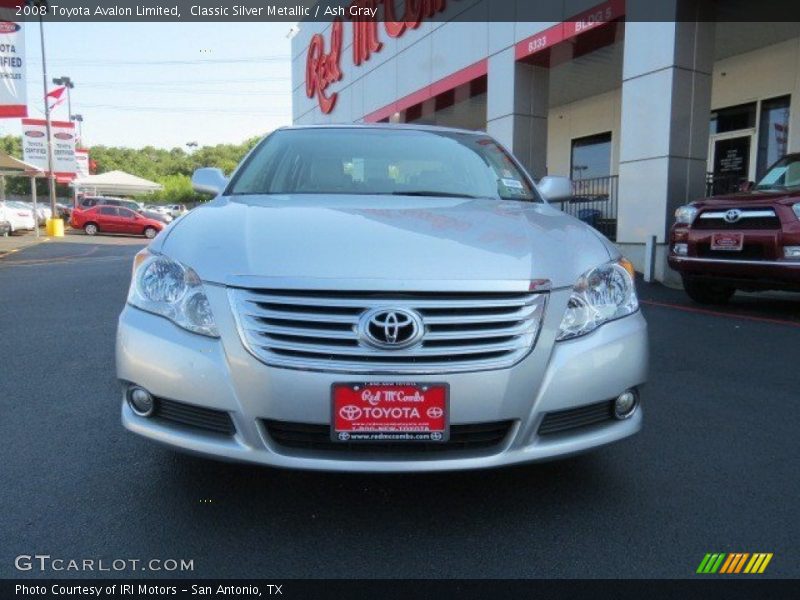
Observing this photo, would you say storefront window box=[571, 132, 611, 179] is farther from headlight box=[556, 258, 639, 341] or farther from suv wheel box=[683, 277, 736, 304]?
headlight box=[556, 258, 639, 341]

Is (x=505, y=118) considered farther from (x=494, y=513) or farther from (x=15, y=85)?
(x=15, y=85)

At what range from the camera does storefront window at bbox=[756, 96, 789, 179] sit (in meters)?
11.7

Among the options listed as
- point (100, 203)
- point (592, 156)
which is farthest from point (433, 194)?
point (100, 203)

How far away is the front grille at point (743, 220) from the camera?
582 cm

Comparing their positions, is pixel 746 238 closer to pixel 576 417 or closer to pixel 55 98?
pixel 576 417

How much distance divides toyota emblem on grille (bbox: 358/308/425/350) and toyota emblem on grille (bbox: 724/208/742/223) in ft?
17.0

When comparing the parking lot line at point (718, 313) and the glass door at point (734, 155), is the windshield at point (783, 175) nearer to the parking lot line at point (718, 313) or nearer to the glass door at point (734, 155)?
the parking lot line at point (718, 313)

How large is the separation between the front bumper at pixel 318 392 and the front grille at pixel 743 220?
4.58m

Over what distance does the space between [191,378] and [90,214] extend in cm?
2731

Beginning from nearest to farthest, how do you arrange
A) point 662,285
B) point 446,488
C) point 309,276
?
point 309,276 → point 446,488 → point 662,285

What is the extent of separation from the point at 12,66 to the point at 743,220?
1747cm

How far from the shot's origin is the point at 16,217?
22.2 meters

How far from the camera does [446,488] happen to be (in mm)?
2428
